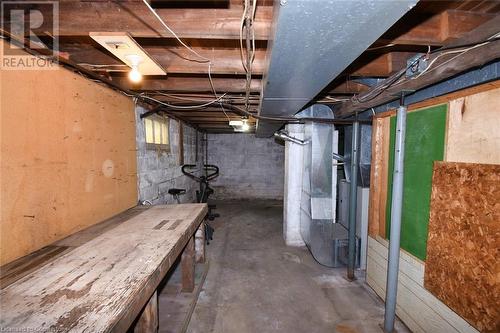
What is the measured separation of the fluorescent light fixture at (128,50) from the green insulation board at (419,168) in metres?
2.18

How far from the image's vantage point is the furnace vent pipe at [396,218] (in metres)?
1.96

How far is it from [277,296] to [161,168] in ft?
8.23

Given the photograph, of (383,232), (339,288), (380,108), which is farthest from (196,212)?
(380,108)

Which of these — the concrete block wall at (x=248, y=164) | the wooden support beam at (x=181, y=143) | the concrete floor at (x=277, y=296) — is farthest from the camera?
the concrete block wall at (x=248, y=164)

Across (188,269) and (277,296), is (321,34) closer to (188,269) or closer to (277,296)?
(188,269)

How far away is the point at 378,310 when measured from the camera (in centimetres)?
232

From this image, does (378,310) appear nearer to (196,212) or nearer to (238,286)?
(238,286)

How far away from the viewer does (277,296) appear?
8.25ft

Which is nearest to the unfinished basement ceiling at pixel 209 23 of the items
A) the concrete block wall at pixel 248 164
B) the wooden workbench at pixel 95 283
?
the wooden workbench at pixel 95 283

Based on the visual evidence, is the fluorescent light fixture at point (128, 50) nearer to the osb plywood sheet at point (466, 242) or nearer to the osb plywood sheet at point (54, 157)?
the osb plywood sheet at point (54, 157)

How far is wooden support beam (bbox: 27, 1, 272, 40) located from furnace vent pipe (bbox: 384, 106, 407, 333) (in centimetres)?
141

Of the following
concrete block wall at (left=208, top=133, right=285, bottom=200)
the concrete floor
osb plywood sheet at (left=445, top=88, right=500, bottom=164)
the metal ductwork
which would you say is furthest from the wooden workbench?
concrete block wall at (left=208, top=133, right=285, bottom=200)

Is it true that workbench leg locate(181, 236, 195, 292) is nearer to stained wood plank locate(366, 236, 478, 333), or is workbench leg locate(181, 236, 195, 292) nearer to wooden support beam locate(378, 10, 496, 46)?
stained wood plank locate(366, 236, 478, 333)

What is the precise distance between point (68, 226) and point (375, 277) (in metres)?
3.05
